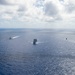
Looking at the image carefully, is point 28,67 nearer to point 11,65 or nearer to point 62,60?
point 11,65

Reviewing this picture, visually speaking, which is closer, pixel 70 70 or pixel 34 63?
pixel 70 70

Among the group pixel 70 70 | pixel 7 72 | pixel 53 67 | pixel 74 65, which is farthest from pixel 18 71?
pixel 74 65

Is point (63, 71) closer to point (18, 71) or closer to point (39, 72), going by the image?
point (39, 72)

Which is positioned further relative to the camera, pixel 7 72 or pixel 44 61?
pixel 44 61

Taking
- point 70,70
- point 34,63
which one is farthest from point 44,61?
point 70,70

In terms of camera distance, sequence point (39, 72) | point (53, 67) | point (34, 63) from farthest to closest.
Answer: point (34, 63), point (53, 67), point (39, 72)

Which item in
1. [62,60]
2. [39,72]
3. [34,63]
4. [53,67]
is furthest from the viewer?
[62,60]

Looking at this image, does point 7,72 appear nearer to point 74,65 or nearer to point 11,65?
point 11,65

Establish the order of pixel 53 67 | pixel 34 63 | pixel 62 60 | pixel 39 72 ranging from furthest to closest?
pixel 62 60 → pixel 34 63 → pixel 53 67 → pixel 39 72
